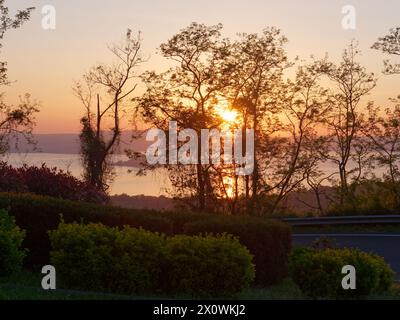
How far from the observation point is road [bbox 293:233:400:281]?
21.7 metres

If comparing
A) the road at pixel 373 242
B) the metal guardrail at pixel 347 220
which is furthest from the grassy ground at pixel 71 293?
the metal guardrail at pixel 347 220

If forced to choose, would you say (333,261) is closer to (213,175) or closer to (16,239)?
(16,239)

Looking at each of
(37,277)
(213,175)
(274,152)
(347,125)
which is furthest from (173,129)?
(37,277)

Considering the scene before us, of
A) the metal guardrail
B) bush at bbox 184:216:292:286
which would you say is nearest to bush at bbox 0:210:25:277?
bush at bbox 184:216:292:286

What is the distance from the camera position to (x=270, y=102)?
3738cm

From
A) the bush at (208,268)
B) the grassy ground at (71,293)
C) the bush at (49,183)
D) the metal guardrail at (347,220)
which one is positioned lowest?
the grassy ground at (71,293)

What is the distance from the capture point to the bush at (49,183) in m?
22.8

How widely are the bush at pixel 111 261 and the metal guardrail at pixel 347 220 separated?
1485 cm

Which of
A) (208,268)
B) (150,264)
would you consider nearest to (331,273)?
(208,268)

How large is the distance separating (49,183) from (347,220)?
10.5 meters

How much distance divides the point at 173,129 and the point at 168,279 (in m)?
24.0

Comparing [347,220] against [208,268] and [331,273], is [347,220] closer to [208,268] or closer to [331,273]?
[331,273]

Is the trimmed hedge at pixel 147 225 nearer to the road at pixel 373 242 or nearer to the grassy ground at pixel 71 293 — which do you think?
the grassy ground at pixel 71 293

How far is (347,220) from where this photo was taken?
26781 mm
